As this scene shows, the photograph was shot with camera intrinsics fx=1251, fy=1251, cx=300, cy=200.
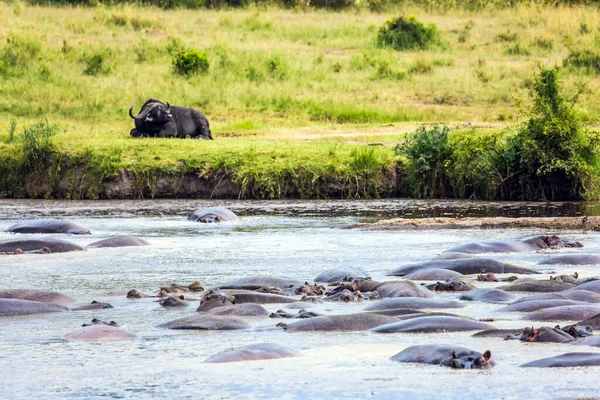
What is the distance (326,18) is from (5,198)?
66.0ft

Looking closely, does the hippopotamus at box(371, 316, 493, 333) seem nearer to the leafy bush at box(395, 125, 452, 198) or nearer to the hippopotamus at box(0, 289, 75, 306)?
the hippopotamus at box(0, 289, 75, 306)

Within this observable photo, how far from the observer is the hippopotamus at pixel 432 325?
818 centimetres

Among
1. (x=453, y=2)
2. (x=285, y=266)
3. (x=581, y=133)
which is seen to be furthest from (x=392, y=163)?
(x=453, y=2)

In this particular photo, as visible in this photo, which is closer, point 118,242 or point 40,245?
point 40,245

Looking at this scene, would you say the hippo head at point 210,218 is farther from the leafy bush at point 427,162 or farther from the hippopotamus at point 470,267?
the hippopotamus at point 470,267

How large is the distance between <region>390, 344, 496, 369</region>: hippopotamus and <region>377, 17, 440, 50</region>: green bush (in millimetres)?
26052

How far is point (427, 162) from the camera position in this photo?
748 inches

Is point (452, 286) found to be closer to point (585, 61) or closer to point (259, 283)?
point (259, 283)

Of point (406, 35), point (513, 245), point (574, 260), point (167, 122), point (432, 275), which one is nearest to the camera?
point (432, 275)

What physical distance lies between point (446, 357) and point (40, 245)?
6.99m

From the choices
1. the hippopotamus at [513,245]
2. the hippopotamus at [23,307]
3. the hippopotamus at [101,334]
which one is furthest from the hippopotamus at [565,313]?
the hippopotamus at [513,245]

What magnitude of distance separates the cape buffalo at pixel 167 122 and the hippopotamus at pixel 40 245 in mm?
9090

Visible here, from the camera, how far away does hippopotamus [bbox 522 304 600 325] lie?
8.48m

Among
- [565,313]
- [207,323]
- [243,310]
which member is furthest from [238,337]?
[565,313]
